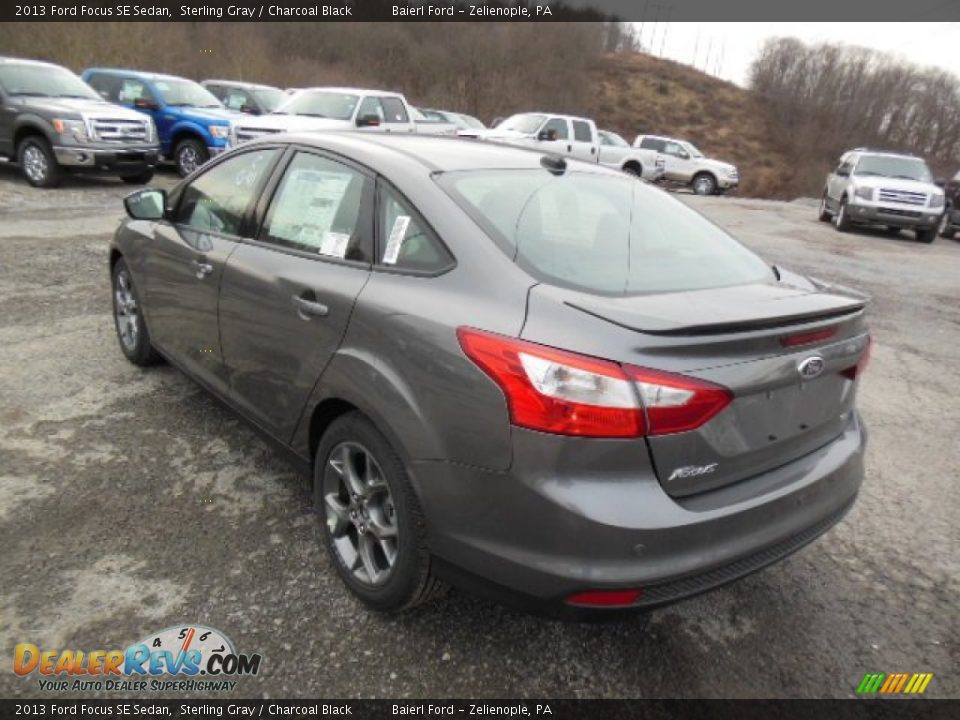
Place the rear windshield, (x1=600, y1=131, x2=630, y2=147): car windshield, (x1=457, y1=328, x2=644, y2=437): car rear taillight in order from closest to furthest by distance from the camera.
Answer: (x1=457, y1=328, x2=644, y2=437): car rear taillight, the rear windshield, (x1=600, y1=131, x2=630, y2=147): car windshield

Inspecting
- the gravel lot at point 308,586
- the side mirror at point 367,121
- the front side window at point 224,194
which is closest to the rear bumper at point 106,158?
the side mirror at point 367,121

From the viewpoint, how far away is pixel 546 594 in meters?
1.89

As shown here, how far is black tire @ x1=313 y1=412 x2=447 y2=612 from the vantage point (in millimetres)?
2137

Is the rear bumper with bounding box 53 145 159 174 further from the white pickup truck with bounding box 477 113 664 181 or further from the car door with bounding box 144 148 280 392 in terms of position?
the car door with bounding box 144 148 280 392

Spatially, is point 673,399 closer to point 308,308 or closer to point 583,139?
point 308,308

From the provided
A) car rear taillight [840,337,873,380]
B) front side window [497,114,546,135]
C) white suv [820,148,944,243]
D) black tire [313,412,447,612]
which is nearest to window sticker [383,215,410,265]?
black tire [313,412,447,612]

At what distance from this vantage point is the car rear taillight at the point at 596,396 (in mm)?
1786

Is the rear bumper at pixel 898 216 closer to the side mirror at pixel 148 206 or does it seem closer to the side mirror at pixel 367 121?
the side mirror at pixel 367 121

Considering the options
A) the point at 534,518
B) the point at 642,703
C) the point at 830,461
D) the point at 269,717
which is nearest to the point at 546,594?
the point at 534,518

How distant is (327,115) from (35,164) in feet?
15.8

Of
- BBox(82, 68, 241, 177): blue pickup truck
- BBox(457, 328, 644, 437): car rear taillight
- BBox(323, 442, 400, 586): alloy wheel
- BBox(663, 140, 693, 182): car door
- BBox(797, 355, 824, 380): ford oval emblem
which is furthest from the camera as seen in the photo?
BBox(663, 140, 693, 182): car door

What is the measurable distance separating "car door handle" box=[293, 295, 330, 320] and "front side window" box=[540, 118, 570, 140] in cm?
1599

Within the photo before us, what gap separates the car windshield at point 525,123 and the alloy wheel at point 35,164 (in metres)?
10.9

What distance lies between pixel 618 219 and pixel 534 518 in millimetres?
1404
